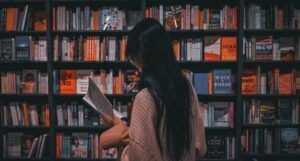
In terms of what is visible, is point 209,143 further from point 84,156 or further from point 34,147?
point 34,147

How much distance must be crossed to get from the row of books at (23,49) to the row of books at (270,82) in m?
2.07

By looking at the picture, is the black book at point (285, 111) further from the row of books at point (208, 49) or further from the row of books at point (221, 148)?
the row of books at point (208, 49)

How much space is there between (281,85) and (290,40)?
1.51ft

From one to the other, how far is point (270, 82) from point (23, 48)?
254 centimetres

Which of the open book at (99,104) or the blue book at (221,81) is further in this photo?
the blue book at (221,81)

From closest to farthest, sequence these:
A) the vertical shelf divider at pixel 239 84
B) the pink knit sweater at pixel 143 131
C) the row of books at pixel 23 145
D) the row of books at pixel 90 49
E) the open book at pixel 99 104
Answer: the pink knit sweater at pixel 143 131 < the open book at pixel 99 104 < the vertical shelf divider at pixel 239 84 < the row of books at pixel 90 49 < the row of books at pixel 23 145

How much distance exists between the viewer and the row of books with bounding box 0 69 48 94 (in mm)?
3619

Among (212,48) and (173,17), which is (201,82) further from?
(173,17)

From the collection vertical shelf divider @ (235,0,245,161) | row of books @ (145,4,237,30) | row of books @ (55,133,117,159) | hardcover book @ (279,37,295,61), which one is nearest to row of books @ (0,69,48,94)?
row of books @ (55,133,117,159)

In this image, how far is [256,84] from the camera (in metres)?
3.52

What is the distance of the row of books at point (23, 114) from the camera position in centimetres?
366

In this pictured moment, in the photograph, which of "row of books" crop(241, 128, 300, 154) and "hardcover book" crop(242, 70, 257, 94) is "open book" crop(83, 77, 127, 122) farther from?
"row of books" crop(241, 128, 300, 154)

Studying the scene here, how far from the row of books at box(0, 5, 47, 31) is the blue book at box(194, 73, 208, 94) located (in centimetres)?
165

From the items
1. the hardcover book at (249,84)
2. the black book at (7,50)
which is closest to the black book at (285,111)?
the hardcover book at (249,84)
